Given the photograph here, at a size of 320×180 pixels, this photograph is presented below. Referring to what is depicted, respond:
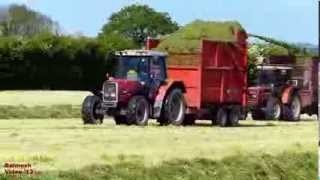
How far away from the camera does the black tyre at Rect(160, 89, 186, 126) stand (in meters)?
28.2

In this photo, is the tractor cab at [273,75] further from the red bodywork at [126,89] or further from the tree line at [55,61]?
the tree line at [55,61]

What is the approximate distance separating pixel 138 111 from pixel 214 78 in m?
3.65

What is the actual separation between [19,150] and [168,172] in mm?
3092

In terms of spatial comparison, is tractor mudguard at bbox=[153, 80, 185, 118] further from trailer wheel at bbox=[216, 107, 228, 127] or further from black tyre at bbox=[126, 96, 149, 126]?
trailer wheel at bbox=[216, 107, 228, 127]

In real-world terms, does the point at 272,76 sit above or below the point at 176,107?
above

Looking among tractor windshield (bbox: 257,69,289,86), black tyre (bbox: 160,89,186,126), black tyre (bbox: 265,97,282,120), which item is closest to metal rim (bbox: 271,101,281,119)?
black tyre (bbox: 265,97,282,120)

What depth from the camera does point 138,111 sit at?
2745cm

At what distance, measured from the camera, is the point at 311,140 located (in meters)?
22.0

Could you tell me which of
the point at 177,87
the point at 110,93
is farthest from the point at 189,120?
the point at 110,93

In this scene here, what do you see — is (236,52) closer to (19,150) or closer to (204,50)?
(204,50)

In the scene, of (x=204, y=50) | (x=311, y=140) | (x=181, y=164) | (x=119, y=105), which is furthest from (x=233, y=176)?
(x=204, y=50)

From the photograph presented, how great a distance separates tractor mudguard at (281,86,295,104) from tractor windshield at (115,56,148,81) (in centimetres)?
1028

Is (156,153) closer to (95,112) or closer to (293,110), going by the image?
(95,112)

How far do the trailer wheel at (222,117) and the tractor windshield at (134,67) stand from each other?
11.4 feet
